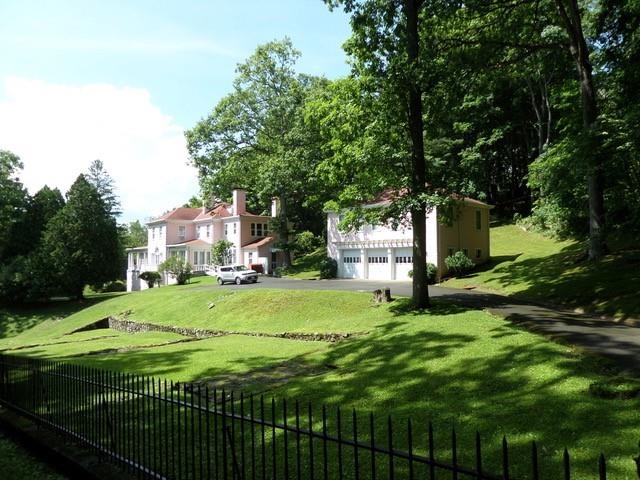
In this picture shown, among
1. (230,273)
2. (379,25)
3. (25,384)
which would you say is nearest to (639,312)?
(379,25)

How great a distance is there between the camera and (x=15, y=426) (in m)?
8.32

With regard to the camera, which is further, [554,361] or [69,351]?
[69,351]

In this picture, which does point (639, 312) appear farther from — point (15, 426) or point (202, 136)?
point (202, 136)

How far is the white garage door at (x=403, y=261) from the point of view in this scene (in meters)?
35.0

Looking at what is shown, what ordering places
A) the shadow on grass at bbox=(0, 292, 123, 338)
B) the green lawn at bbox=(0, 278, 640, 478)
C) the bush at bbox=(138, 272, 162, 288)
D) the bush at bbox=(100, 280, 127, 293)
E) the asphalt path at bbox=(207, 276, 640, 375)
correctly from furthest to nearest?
the bush at bbox=(100, 280, 127, 293), the bush at bbox=(138, 272, 162, 288), the shadow on grass at bbox=(0, 292, 123, 338), the asphalt path at bbox=(207, 276, 640, 375), the green lawn at bbox=(0, 278, 640, 478)

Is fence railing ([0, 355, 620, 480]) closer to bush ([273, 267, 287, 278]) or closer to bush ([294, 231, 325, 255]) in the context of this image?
bush ([273, 267, 287, 278])

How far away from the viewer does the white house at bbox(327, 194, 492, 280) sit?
33.3m

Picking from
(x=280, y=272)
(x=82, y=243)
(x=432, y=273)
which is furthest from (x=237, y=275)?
(x=82, y=243)

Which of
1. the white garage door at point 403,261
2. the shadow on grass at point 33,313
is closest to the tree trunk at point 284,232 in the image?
the white garage door at point 403,261

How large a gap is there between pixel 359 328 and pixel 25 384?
11360 mm

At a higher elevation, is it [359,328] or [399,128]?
[399,128]

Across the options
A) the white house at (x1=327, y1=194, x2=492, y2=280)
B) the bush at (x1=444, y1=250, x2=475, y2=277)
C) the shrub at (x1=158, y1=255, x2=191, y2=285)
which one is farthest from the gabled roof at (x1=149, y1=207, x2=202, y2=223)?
the bush at (x1=444, y1=250, x2=475, y2=277)

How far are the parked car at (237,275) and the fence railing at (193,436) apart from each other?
31.2 m

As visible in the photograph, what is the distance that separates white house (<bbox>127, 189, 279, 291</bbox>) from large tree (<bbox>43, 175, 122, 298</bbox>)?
652cm
